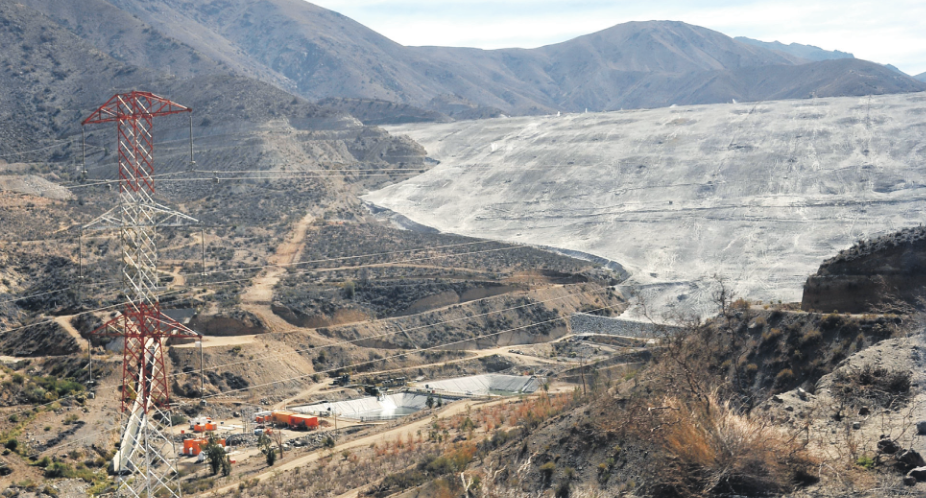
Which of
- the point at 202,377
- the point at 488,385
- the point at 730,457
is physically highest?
the point at 730,457

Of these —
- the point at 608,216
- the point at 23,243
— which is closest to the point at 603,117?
the point at 608,216

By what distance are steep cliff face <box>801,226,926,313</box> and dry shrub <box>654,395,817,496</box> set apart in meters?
12.2

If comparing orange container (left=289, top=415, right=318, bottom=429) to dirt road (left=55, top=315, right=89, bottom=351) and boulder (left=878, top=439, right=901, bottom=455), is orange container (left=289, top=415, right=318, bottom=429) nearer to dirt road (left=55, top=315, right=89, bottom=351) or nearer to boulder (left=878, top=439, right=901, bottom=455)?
dirt road (left=55, top=315, right=89, bottom=351)

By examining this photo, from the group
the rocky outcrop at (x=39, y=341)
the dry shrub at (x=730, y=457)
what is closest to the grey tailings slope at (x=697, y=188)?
the rocky outcrop at (x=39, y=341)

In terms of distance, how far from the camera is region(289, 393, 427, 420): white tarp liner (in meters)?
50.7

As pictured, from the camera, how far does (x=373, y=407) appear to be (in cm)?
5172

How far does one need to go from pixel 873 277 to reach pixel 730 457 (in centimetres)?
1527

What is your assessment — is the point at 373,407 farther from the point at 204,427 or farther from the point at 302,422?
the point at 204,427

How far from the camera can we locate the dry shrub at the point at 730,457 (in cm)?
1952

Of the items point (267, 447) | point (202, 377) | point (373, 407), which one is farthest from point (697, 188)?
point (267, 447)

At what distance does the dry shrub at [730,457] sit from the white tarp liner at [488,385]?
33058 millimetres

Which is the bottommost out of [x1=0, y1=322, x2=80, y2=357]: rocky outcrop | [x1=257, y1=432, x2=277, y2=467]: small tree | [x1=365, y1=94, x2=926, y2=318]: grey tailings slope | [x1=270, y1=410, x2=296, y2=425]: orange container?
[x1=270, y1=410, x2=296, y2=425]: orange container

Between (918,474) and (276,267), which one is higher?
(918,474)

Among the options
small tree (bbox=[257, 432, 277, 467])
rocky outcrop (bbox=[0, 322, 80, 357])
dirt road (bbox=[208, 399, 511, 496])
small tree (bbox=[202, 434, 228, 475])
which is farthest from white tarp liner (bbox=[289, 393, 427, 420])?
rocky outcrop (bbox=[0, 322, 80, 357])
